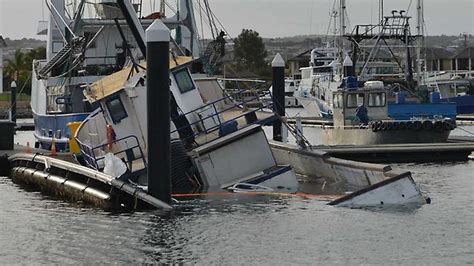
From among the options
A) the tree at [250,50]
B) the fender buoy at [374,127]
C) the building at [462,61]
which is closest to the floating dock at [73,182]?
the fender buoy at [374,127]

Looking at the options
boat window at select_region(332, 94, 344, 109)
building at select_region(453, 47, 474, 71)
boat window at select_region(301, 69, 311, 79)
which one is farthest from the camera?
building at select_region(453, 47, 474, 71)

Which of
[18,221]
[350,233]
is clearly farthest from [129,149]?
[350,233]

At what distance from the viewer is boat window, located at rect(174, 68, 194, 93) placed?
32.3 metres

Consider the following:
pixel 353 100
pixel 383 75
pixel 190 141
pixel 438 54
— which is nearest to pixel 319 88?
pixel 383 75

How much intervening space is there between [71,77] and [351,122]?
13.6 meters

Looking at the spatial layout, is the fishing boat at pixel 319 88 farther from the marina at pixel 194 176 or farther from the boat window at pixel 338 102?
the marina at pixel 194 176

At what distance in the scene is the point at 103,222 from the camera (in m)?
26.7

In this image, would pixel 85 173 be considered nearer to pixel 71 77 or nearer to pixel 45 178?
pixel 45 178

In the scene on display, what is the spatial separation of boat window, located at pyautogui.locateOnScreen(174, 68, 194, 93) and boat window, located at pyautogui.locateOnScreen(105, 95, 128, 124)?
1.84m

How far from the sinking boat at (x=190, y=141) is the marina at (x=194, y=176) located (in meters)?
0.04

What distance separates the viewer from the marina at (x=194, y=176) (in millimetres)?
23406

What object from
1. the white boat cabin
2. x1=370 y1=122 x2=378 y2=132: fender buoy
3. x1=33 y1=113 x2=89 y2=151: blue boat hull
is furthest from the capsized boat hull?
the white boat cabin

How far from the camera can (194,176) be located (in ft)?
99.8

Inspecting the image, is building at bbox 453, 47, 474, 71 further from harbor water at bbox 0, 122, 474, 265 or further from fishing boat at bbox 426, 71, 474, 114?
harbor water at bbox 0, 122, 474, 265
